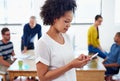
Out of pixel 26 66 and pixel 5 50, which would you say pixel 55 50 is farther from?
pixel 5 50

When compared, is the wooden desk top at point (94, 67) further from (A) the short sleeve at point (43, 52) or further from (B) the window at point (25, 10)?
(B) the window at point (25, 10)

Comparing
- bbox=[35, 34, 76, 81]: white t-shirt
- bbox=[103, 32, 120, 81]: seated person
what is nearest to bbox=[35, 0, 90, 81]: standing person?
bbox=[35, 34, 76, 81]: white t-shirt

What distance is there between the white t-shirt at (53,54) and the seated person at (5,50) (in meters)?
2.48

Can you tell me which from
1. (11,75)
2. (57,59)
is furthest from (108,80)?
(57,59)

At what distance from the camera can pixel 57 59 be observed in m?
1.23

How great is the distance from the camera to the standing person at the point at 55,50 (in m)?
1.19

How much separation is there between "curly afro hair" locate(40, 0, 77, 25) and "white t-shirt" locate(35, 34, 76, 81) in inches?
4.2

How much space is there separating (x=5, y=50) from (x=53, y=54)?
2656 millimetres

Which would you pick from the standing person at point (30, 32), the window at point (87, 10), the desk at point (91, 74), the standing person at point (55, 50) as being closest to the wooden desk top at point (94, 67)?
the desk at point (91, 74)

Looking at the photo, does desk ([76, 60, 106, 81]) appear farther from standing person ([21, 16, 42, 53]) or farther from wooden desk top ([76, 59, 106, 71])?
standing person ([21, 16, 42, 53])

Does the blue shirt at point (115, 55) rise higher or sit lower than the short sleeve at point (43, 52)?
lower

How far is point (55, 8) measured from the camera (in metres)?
1.20

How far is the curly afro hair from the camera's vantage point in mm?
1200

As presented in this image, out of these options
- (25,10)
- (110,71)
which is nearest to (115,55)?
(110,71)
